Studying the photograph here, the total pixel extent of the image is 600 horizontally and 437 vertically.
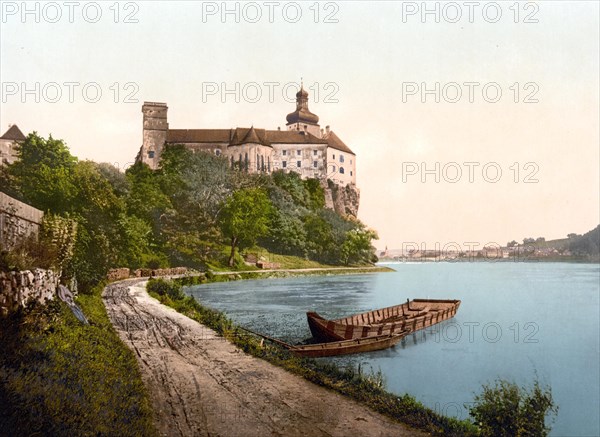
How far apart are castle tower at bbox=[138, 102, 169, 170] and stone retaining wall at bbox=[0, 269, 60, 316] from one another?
80415 mm

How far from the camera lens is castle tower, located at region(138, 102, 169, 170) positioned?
9156 cm

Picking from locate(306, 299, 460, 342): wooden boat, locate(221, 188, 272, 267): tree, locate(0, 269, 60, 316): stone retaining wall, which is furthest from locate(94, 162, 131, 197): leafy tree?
locate(0, 269, 60, 316): stone retaining wall

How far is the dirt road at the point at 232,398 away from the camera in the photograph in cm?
855

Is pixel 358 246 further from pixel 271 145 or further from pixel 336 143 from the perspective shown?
pixel 336 143

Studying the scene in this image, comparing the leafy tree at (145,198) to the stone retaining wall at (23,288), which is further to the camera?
the leafy tree at (145,198)

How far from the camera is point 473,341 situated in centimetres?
2606

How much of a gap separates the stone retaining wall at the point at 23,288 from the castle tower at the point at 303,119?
98.1 metres

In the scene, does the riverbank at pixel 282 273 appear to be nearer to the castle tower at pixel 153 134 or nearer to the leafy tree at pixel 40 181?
the leafy tree at pixel 40 181

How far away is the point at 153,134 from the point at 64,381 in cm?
8884

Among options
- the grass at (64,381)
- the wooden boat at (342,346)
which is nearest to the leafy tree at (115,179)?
the wooden boat at (342,346)

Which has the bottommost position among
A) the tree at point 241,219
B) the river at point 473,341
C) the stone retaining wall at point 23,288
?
the river at point 473,341

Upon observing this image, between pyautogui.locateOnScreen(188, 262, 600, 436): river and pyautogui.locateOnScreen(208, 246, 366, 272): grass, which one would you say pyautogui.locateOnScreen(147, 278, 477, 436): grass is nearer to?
pyautogui.locateOnScreen(188, 262, 600, 436): river

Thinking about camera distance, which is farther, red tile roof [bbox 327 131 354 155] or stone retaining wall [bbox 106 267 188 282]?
red tile roof [bbox 327 131 354 155]

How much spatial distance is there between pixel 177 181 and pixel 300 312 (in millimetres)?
40487
